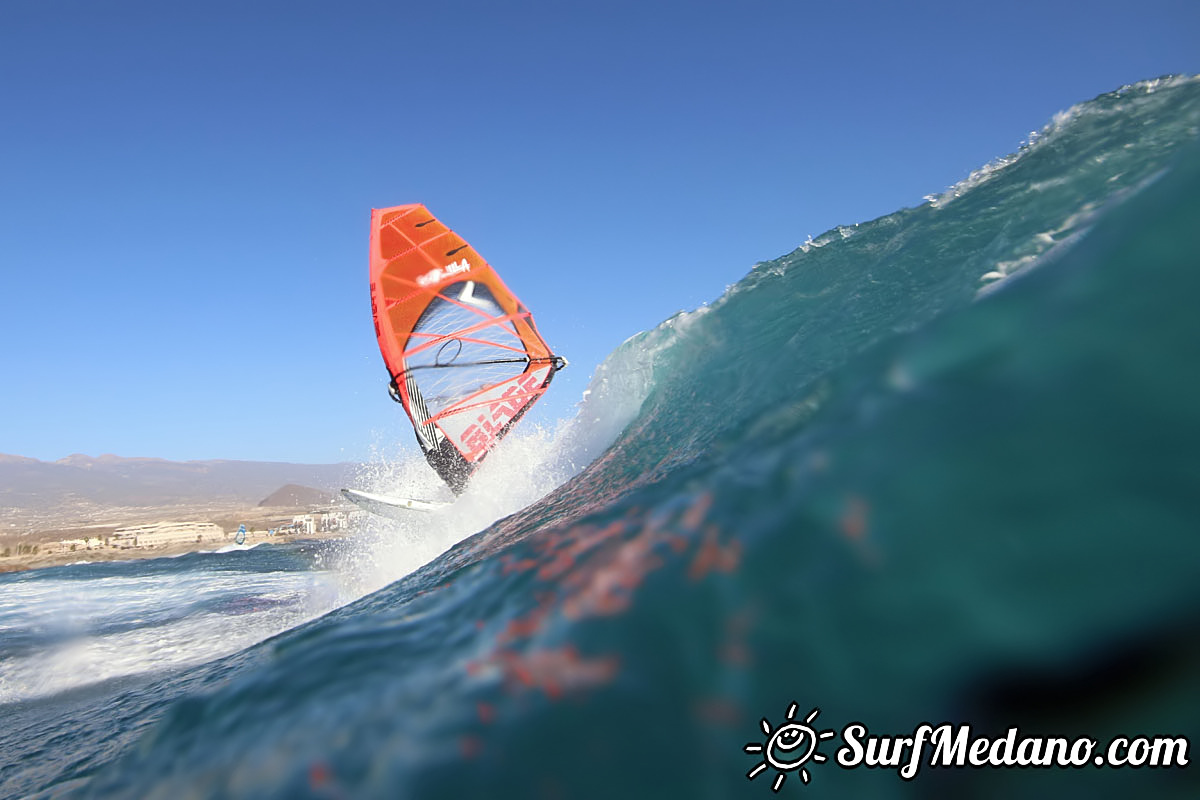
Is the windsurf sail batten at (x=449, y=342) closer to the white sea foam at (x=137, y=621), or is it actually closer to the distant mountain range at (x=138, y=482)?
the white sea foam at (x=137, y=621)

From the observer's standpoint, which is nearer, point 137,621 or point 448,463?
point 137,621

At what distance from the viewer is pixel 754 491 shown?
1.61m

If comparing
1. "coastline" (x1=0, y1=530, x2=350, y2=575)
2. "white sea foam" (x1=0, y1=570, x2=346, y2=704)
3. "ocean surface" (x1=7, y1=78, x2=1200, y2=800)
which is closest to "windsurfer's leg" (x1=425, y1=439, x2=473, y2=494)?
"white sea foam" (x1=0, y1=570, x2=346, y2=704)

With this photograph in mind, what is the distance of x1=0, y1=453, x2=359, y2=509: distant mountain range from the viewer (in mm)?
102438

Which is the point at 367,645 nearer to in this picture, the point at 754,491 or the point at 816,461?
the point at 754,491

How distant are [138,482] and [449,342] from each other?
536 feet

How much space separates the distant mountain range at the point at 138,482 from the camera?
102m

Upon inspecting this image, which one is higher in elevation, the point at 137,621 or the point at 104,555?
the point at 137,621

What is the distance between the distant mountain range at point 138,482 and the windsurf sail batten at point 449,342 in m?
71.1

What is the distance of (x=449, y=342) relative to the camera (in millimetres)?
13523

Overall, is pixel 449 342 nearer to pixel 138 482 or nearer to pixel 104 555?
pixel 104 555

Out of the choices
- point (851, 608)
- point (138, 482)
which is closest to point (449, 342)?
point (851, 608)

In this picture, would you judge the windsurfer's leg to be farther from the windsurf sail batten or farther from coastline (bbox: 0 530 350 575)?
coastline (bbox: 0 530 350 575)

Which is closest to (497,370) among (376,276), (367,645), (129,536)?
(376,276)
